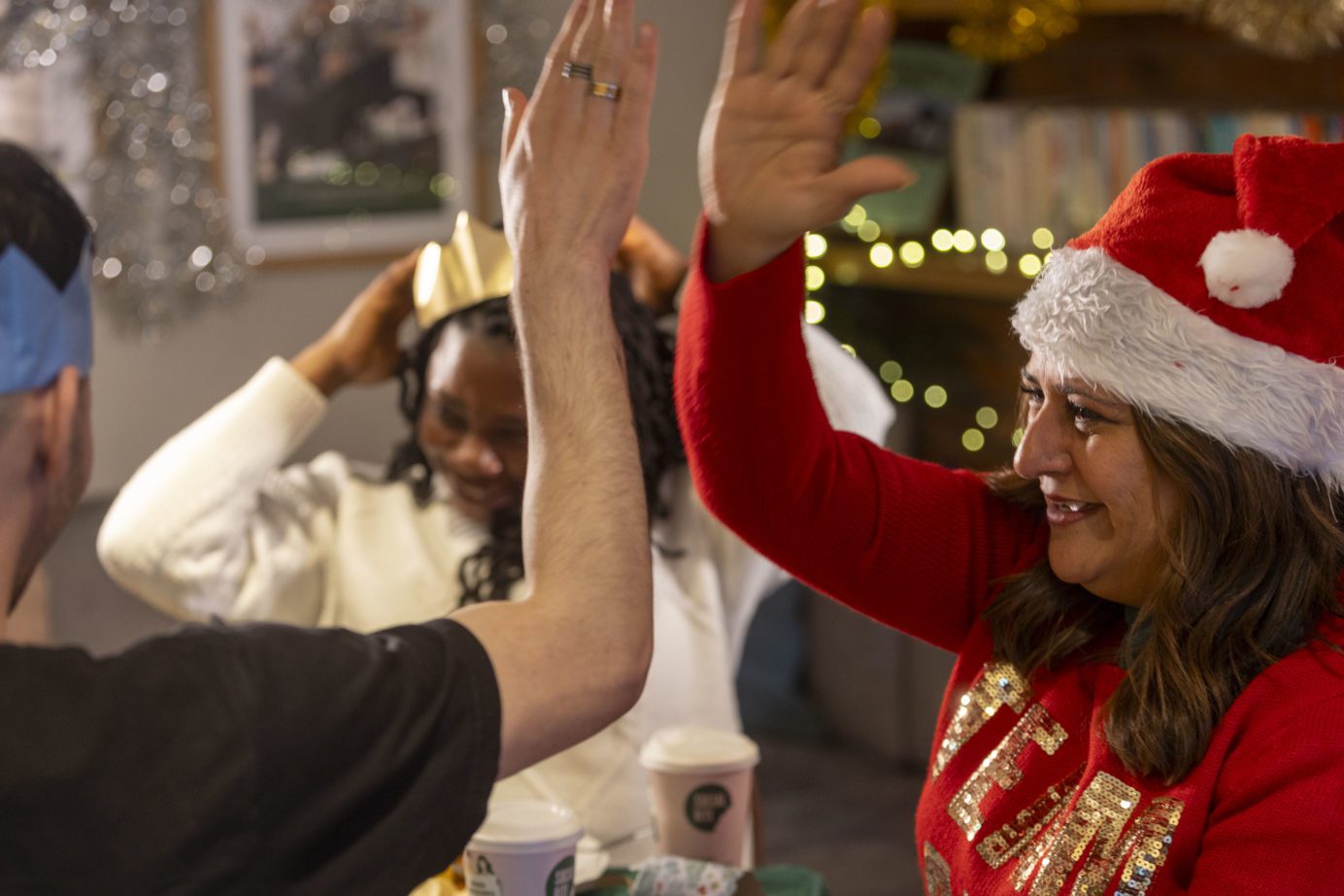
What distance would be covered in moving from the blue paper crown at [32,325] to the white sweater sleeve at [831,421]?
1183 millimetres

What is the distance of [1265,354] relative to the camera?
121cm

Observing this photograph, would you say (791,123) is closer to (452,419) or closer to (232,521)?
(452,419)

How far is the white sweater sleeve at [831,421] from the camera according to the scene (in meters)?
2.12

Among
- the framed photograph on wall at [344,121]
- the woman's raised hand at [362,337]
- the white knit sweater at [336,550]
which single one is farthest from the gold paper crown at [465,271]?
the framed photograph on wall at [344,121]

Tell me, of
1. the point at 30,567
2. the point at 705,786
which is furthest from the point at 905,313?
the point at 30,567

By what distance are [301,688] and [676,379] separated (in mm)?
621

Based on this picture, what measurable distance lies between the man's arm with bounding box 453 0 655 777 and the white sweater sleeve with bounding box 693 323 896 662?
1.03 metres

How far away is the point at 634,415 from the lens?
2.03 metres

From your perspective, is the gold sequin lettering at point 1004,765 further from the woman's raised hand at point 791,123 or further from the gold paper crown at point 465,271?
the gold paper crown at point 465,271

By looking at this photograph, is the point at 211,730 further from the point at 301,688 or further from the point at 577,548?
the point at 577,548

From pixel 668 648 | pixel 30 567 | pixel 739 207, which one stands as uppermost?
pixel 739 207

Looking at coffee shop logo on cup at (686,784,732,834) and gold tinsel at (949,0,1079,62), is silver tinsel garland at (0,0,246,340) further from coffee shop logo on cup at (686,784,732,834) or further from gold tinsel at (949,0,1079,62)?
coffee shop logo on cup at (686,784,732,834)

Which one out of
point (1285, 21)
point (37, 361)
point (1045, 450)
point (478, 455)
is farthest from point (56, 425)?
point (1285, 21)

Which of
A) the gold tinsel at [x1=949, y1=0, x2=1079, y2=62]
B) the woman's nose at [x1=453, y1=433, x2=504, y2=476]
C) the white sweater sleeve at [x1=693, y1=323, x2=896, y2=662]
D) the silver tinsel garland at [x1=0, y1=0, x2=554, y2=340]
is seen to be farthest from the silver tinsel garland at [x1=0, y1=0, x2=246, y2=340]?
the gold tinsel at [x1=949, y1=0, x2=1079, y2=62]
